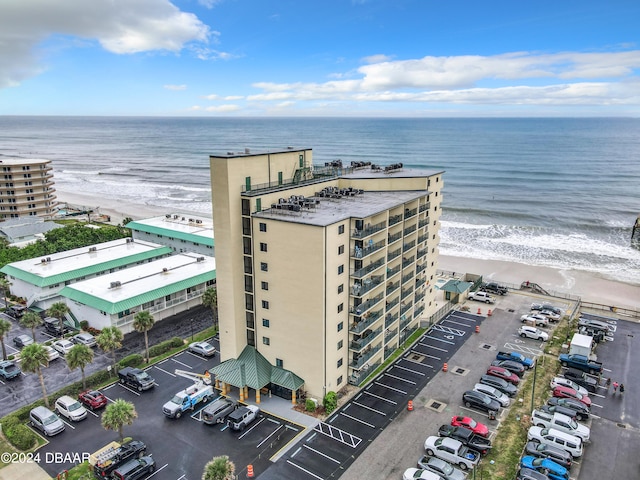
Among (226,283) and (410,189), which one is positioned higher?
(410,189)

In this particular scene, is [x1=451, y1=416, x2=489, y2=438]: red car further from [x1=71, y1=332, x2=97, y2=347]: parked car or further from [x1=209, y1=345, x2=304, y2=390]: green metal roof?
[x1=71, y1=332, x2=97, y2=347]: parked car

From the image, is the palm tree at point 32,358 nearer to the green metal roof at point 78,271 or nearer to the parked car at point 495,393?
the green metal roof at point 78,271

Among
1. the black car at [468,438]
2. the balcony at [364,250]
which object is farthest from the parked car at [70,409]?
the black car at [468,438]

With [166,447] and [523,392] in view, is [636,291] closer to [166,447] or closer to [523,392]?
[523,392]

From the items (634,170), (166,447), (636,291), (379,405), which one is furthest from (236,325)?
(634,170)

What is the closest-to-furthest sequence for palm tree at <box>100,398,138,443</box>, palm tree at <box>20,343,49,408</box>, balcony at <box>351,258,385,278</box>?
palm tree at <box>100,398,138,443</box>
palm tree at <box>20,343,49,408</box>
balcony at <box>351,258,385,278</box>

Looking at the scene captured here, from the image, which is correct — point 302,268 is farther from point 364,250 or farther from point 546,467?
point 546,467

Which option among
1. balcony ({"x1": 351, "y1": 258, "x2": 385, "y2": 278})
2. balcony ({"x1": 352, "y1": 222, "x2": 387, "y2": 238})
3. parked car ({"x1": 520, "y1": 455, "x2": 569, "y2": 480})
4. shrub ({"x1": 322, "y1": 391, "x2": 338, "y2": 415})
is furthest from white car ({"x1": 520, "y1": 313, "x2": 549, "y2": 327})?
shrub ({"x1": 322, "y1": 391, "x2": 338, "y2": 415})
